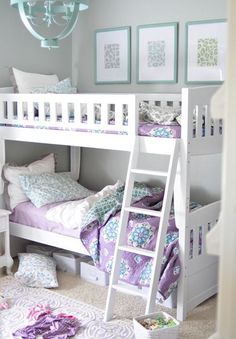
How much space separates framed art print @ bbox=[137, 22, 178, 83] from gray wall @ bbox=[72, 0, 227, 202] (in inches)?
2.0

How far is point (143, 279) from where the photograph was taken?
3.20 metres

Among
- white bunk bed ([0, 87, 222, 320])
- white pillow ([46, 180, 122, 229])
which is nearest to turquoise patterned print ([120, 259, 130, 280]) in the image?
white bunk bed ([0, 87, 222, 320])

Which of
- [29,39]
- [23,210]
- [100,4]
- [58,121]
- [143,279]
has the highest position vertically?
[100,4]

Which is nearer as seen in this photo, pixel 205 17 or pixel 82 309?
pixel 82 309

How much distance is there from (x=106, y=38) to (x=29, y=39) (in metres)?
0.70

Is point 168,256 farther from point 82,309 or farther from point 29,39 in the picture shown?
point 29,39

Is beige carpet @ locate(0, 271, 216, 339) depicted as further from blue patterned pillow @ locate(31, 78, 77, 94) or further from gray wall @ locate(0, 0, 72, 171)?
blue patterned pillow @ locate(31, 78, 77, 94)

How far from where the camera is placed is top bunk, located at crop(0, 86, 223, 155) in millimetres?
3127

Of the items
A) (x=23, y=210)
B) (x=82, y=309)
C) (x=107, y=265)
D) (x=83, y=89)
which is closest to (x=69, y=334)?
(x=82, y=309)

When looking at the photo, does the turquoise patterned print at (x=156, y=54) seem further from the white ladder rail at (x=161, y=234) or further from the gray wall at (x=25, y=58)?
the white ladder rail at (x=161, y=234)

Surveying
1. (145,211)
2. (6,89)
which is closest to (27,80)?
(6,89)

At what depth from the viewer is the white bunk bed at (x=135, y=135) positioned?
3.13 meters

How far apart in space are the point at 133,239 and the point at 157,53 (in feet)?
5.62

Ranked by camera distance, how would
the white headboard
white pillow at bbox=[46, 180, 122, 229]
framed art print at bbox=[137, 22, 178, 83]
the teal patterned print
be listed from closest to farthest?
the teal patterned print, white pillow at bbox=[46, 180, 122, 229], framed art print at bbox=[137, 22, 178, 83], the white headboard
